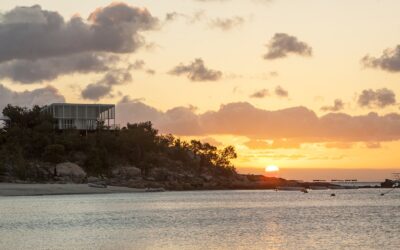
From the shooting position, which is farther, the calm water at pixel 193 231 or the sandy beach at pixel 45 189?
the sandy beach at pixel 45 189

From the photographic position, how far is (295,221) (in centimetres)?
9581

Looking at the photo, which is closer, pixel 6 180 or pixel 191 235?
pixel 191 235

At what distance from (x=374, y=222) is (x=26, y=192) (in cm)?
11194

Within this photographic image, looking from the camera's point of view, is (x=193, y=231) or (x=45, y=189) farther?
(x=45, y=189)

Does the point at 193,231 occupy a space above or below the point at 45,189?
below

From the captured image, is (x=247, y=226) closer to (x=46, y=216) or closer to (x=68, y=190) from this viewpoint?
(x=46, y=216)

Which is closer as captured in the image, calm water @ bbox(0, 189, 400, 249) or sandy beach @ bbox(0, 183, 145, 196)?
calm water @ bbox(0, 189, 400, 249)

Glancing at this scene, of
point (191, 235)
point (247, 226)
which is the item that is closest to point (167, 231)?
point (191, 235)

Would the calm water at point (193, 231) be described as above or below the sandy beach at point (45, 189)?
below

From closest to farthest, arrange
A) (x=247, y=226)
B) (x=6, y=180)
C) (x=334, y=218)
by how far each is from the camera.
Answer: (x=247, y=226), (x=334, y=218), (x=6, y=180)

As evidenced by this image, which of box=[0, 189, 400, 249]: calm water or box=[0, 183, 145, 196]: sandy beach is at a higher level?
box=[0, 183, 145, 196]: sandy beach

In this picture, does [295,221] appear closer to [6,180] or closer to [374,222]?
[374,222]

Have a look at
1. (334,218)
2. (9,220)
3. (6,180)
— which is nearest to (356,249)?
(334,218)

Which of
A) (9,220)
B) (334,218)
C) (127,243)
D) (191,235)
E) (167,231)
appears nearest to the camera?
(127,243)
